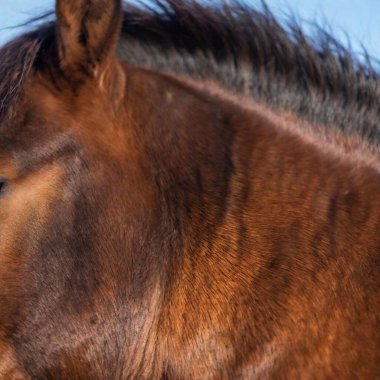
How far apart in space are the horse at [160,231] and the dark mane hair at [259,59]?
0.18m

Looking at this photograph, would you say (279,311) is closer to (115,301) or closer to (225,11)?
(115,301)

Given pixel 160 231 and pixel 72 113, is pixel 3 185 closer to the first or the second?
pixel 72 113

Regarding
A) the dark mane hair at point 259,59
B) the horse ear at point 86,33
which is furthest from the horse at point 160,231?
the dark mane hair at point 259,59

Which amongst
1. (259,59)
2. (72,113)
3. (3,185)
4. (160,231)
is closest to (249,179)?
(160,231)

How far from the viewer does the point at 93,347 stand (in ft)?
7.64

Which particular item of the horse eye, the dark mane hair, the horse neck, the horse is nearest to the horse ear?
the horse

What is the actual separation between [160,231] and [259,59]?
2.83 ft

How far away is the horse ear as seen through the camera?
2260 millimetres

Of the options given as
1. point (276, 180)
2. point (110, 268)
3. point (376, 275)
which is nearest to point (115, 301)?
point (110, 268)

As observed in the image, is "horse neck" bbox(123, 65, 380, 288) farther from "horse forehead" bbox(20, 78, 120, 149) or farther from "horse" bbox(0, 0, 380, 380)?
"horse forehead" bbox(20, 78, 120, 149)

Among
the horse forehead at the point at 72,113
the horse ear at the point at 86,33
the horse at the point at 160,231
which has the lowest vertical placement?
the horse at the point at 160,231

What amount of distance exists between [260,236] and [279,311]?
28 centimetres

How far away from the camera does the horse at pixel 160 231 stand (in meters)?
2.24

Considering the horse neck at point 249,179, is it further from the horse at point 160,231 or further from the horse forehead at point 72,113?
the horse forehead at point 72,113
